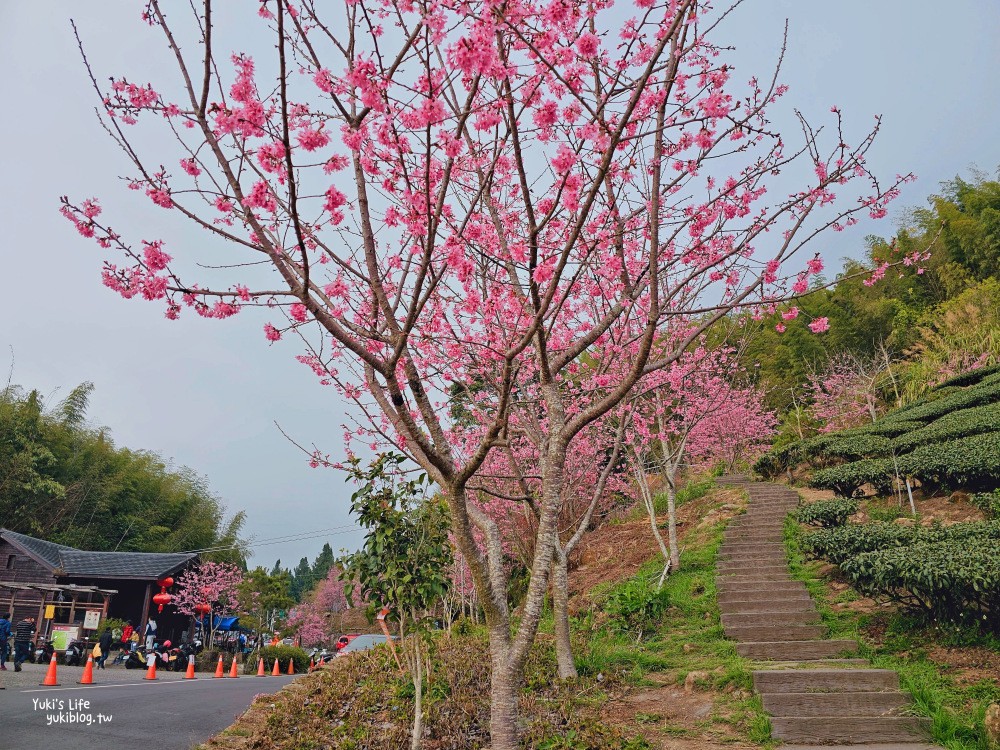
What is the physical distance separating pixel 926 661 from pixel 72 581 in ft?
75.4

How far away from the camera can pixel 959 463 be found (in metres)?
8.45

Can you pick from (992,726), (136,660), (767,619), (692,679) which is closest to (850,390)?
(767,619)

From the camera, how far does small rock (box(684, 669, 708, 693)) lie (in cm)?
566

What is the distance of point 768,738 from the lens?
14.7 feet

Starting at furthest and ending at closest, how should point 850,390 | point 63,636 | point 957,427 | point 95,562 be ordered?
point 95,562, point 850,390, point 63,636, point 957,427

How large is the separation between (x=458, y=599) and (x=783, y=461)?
844cm

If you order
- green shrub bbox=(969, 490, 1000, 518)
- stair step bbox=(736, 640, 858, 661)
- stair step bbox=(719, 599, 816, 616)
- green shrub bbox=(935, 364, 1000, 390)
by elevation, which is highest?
green shrub bbox=(935, 364, 1000, 390)

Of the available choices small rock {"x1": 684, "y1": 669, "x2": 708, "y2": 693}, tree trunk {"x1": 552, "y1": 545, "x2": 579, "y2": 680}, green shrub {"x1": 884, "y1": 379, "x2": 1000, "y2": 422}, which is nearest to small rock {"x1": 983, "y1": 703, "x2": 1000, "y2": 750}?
small rock {"x1": 684, "y1": 669, "x2": 708, "y2": 693}

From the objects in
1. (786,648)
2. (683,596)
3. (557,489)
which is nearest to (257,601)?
(683,596)

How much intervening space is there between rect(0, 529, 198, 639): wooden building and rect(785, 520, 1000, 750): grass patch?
65.7ft

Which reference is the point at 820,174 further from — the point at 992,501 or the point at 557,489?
the point at 992,501

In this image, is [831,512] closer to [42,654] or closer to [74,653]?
[74,653]

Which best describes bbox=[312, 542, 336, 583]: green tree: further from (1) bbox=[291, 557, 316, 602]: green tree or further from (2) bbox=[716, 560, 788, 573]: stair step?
(2) bbox=[716, 560, 788, 573]: stair step

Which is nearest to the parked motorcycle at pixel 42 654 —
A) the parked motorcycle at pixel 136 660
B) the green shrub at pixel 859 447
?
the parked motorcycle at pixel 136 660
